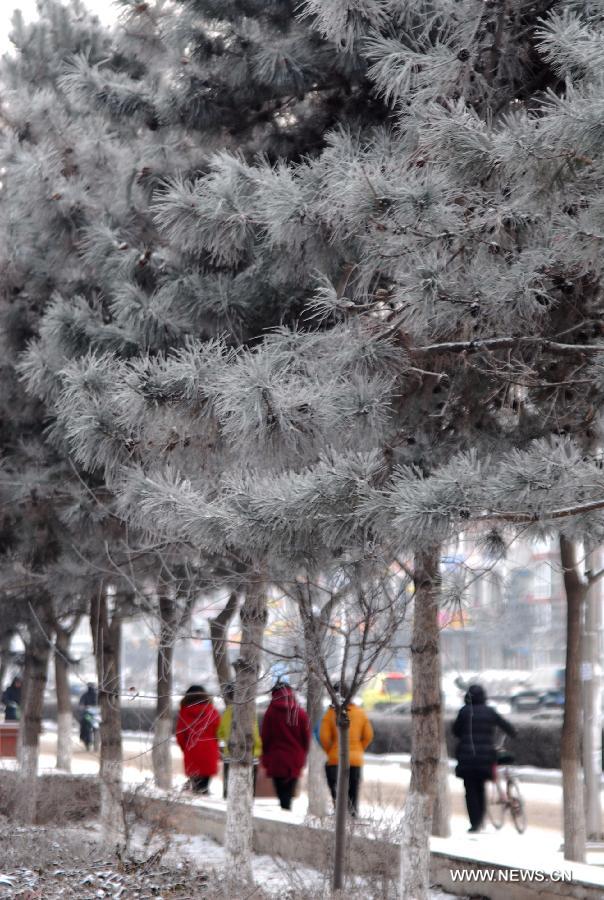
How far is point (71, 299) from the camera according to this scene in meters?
9.99

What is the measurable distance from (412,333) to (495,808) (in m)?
9.29

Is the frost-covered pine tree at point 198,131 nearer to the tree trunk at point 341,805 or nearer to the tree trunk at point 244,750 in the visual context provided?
the tree trunk at point 244,750

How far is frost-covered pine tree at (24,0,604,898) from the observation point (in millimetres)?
4867

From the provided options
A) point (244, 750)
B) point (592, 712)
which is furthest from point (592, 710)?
point (244, 750)

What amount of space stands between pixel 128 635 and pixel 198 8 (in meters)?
65.0

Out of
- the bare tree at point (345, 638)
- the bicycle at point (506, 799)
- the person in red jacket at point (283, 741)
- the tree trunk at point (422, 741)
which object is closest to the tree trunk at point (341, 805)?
the bare tree at point (345, 638)

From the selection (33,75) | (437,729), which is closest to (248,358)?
(437,729)

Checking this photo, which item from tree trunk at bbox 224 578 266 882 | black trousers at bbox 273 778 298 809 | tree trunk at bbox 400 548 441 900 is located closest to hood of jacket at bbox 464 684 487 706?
black trousers at bbox 273 778 298 809

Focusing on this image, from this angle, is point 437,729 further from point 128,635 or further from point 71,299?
point 128,635

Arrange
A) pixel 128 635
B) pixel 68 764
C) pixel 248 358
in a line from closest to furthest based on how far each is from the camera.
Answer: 1. pixel 248 358
2. pixel 68 764
3. pixel 128 635

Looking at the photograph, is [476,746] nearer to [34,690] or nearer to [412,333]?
[34,690]

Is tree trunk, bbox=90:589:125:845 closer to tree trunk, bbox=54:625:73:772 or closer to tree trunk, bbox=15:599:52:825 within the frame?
tree trunk, bbox=15:599:52:825

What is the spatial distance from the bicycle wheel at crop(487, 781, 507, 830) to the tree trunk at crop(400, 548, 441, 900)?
6.16m

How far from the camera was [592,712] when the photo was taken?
11.3 meters
